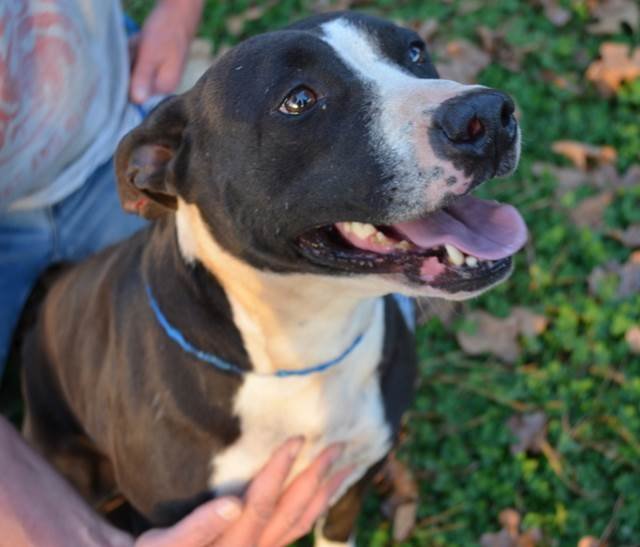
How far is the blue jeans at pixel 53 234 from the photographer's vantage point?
3363 millimetres

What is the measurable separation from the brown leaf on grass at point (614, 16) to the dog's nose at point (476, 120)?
2892 millimetres

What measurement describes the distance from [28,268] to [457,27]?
2.56 meters

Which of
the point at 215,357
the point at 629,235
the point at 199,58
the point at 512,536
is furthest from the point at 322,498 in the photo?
the point at 199,58

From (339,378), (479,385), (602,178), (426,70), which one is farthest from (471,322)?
(426,70)

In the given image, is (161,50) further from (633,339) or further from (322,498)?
(633,339)

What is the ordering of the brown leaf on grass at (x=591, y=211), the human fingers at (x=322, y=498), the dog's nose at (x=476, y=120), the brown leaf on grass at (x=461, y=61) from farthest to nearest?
the brown leaf on grass at (x=461, y=61)
the brown leaf on grass at (x=591, y=211)
the human fingers at (x=322, y=498)
the dog's nose at (x=476, y=120)

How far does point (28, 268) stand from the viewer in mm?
3473

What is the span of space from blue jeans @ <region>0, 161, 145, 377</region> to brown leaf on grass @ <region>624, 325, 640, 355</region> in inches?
Result: 79.1

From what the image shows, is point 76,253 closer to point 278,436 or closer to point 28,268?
point 28,268

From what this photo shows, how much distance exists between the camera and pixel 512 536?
331 centimetres

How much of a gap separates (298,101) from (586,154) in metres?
2.40

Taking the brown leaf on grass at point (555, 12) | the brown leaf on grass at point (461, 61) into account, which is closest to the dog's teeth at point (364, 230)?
the brown leaf on grass at point (461, 61)

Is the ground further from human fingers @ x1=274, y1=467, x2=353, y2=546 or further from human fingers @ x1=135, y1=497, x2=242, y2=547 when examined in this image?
human fingers @ x1=135, y1=497, x2=242, y2=547

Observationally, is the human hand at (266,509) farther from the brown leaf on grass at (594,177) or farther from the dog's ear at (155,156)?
the brown leaf on grass at (594,177)
